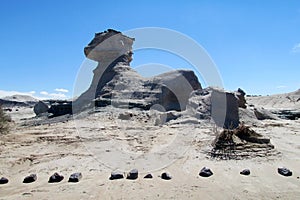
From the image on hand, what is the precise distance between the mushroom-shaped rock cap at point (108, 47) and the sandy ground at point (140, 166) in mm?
13612

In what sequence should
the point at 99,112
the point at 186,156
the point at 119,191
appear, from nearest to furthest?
the point at 119,191 → the point at 186,156 → the point at 99,112

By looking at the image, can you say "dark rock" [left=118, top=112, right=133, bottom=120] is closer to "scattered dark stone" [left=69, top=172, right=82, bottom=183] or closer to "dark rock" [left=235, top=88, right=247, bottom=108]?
"dark rock" [left=235, top=88, right=247, bottom=108]

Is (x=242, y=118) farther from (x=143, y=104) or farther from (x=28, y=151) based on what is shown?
(x=28, y=151)

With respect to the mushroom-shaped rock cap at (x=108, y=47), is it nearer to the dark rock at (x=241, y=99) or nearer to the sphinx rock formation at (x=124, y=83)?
the sphinx rock formation at (x=124, y=83)

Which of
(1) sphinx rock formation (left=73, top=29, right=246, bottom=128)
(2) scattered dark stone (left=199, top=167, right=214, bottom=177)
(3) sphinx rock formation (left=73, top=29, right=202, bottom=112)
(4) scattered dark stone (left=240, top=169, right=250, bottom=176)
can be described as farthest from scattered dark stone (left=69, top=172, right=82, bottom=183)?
(3) sphinx rock formation (left=73, top=29, right=202, bottom=112)

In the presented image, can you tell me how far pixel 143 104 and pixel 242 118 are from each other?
622 cm

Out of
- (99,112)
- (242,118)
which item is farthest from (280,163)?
(99,112)

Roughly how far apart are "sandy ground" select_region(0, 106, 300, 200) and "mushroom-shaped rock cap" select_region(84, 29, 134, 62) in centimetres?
1361

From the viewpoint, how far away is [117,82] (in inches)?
854

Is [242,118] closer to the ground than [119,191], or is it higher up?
higher up

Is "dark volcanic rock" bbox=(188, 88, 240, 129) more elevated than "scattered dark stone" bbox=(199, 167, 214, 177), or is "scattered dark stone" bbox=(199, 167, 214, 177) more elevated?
"dark volcanic rock" bbox=(188, 88, 240, 129)

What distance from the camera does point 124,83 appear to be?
21375 millimetres

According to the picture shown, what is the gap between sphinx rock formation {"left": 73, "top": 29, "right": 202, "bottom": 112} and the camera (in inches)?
750

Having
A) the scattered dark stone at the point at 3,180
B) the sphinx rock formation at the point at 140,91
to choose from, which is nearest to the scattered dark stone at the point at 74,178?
the scattered dark stone at the point at 3,180
